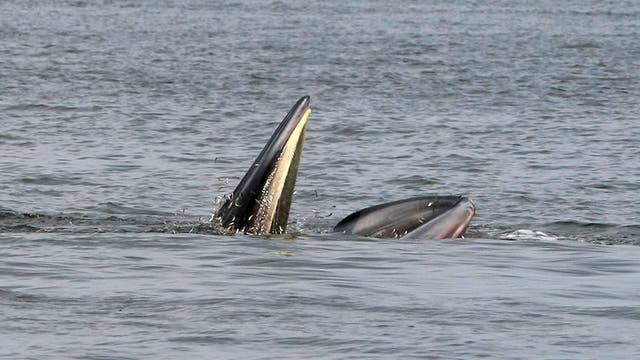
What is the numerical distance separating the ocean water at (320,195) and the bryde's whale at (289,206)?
0.22m

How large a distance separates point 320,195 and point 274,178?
6598mm

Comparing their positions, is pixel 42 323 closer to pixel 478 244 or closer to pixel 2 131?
pixel 478 244

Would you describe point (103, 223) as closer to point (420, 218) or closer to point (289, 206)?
point (289, 206)

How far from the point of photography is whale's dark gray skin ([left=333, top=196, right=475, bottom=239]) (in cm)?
1823

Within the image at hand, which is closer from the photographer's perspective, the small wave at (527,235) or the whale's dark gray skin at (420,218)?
the whale's dark gray skin at (420,218)

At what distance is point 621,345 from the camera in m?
13.2

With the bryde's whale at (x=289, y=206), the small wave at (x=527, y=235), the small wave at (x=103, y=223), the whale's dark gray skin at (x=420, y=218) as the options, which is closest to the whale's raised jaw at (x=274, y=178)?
the bryde's whale at (x=289, y=206)

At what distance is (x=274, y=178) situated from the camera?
17156 millimetres

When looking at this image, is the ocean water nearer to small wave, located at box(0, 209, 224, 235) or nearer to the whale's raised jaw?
small wave, located at box(0, 209, 224, 235)

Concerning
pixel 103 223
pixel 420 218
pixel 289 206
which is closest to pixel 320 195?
pixel 103 223

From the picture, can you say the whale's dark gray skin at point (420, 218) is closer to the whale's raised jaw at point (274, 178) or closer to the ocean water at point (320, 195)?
the ocean water at point (320, 195)

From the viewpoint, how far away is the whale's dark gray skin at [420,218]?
1823cm

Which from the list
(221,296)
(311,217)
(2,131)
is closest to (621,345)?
(221,296)

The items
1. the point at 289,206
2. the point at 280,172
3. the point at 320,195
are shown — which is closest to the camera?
the point at 280,172
